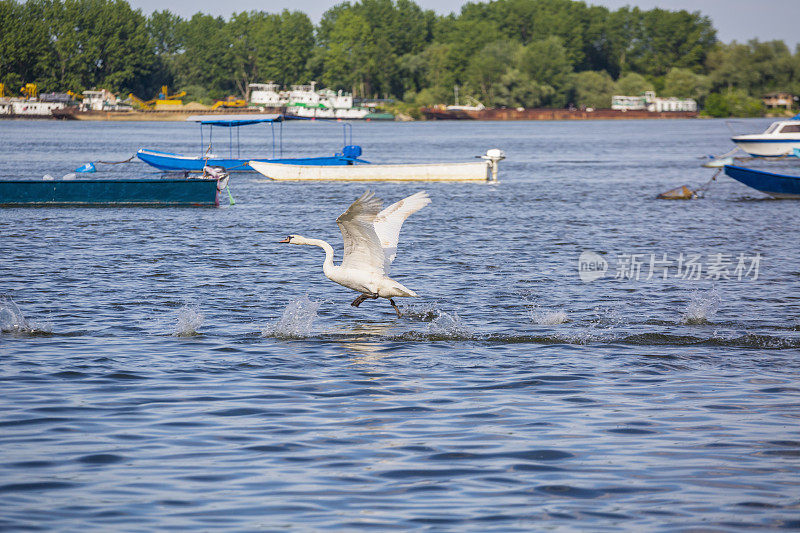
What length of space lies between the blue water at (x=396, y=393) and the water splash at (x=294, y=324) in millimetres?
40

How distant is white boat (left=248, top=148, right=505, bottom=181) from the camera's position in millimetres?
46875

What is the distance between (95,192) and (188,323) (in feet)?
69.4

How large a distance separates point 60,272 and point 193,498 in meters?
13.1

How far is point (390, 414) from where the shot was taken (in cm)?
997

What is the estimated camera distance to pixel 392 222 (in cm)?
1490

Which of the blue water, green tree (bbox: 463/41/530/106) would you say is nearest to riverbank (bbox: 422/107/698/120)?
green tree (bbox: 463/41/530/106)

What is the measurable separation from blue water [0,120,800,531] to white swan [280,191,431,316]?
585mm

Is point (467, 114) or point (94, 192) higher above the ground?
point (467, 114)

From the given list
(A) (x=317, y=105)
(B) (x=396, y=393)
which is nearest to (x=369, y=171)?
(B) (x=396, y=393)

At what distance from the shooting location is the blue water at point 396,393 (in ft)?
24.7

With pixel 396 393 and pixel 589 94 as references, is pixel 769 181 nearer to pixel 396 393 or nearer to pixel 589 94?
pixel 396 393

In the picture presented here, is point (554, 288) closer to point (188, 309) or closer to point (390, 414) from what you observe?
point (188, 309)

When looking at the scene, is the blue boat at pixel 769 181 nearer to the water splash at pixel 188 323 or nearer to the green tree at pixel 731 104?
the water splash at pixel 188 323

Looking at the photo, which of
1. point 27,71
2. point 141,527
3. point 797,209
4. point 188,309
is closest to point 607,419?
point 141,527
